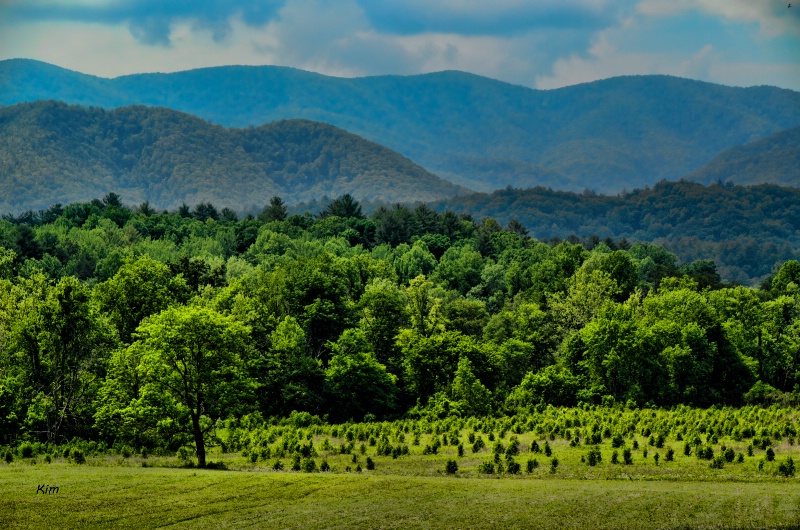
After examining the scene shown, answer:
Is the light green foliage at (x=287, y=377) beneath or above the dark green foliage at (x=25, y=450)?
above

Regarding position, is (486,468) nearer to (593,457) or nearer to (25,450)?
(593,457)

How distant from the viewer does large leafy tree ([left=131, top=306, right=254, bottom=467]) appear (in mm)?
58969

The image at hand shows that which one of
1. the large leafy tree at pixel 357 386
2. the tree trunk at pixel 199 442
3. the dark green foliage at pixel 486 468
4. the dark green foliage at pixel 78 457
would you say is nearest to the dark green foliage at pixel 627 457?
the dark green foliage at pixel 486 468

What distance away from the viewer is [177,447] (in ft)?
214

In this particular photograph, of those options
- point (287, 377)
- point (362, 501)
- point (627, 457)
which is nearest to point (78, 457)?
point (362, 501)

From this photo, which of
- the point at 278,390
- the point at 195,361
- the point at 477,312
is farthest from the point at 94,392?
the point at 477,312

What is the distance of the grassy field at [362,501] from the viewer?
139 ft

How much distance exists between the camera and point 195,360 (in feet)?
196

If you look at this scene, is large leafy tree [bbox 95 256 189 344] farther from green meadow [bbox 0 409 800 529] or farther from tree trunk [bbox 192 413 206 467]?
tree trunk [bbox 192 413 206 467]

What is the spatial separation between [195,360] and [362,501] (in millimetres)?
17207

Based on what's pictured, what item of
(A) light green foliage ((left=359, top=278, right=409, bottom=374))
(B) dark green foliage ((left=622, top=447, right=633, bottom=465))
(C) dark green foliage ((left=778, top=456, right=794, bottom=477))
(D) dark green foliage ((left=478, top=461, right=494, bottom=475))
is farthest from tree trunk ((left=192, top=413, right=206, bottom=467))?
(A) light green foliage ((left=359, top=278, right=409, bottom=374))

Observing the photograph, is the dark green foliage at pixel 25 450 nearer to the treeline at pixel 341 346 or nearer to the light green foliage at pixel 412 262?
the treeline at pixel 341 346

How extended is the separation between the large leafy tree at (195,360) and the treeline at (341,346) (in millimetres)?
100

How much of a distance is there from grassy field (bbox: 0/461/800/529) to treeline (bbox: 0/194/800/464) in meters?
9.07
